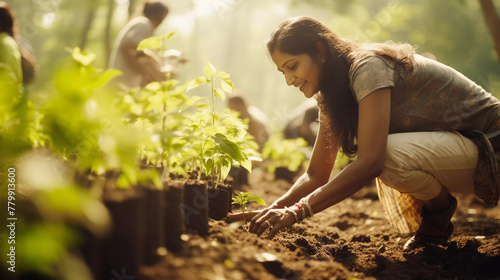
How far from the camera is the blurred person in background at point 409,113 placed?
2.13 metres

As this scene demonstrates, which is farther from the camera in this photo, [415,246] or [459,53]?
[459,53]

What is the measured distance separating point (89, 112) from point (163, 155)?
2.30ft

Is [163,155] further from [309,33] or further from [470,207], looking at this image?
[470,207]

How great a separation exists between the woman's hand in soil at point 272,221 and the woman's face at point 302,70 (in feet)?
2.45

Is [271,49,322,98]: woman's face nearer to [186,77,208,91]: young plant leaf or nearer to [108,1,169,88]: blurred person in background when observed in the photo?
[186,77,208,91]: young plant leaf

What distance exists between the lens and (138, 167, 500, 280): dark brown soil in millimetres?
1383

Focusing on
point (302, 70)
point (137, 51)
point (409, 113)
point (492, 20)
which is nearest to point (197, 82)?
point (302, 70)

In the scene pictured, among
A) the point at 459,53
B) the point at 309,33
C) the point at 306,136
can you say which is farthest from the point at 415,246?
the point at 459,53

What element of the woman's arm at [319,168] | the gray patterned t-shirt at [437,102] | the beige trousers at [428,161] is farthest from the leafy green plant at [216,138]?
the gray patterned t-shirt at [437,102]

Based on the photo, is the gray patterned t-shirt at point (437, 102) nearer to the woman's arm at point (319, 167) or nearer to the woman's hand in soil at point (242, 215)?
the woman's arm at point (319, 167)

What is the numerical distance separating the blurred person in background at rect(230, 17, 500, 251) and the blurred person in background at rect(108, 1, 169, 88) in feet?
8.05

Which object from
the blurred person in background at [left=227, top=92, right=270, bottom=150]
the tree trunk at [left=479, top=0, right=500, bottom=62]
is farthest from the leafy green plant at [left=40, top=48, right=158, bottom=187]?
the tree trunk at [left=479, top=0, right=500, bottom=62]

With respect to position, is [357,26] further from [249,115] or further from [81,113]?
[81,113]

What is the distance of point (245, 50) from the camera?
5234 centimetres
